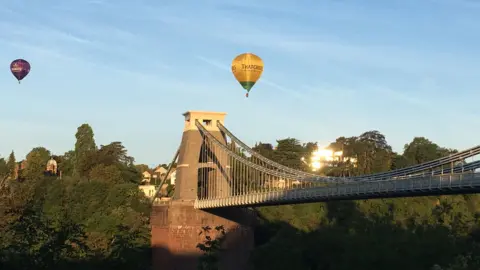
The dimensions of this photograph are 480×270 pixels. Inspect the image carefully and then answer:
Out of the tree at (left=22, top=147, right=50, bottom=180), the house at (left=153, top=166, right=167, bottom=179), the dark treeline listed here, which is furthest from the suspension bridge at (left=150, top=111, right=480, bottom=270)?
the house at (left=153, top=166, right=167, bottom=179)

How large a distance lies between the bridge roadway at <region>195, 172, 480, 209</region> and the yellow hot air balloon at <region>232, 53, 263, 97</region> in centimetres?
836

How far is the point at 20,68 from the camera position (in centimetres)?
6538

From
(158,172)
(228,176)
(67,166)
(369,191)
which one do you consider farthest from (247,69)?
(158,172)

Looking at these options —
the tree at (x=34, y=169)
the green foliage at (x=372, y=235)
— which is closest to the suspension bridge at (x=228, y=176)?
the green foliage at (x=372, y=235)

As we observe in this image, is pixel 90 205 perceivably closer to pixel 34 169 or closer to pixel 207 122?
pixel 207 122

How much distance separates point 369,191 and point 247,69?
1763 centimetres

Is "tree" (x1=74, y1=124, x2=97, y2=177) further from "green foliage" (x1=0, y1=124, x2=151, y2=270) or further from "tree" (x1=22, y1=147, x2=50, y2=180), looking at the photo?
"green foliage" (x1=0, y1=124, x2=151, y2=270)

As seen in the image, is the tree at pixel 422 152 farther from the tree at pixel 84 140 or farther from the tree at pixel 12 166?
the tree at pixel 12 166

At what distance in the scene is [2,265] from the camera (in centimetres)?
3108

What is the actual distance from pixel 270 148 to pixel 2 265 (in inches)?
3266

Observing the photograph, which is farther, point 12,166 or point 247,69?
point 12,166

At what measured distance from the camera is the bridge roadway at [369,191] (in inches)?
1500

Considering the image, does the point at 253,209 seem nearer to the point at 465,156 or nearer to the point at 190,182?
the point at 190,182

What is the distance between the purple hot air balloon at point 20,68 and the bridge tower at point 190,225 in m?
14.6
